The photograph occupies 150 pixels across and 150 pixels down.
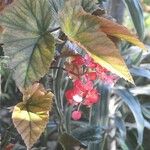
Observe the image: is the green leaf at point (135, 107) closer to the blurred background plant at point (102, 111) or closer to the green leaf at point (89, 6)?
the blurred background plant at point (102, 111)

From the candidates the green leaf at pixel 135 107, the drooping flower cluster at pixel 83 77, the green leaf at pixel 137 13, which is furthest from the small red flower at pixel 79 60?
the green leaf at pixel 135 107

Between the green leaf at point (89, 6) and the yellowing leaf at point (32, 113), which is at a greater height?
the green leaf at point (89, 6)

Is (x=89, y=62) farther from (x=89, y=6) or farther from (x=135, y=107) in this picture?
(x=135, y=107)

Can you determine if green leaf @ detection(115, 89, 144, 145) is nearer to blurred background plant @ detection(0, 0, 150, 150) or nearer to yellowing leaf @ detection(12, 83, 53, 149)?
blurred background plant @ detection(0, 0, 150, 150)

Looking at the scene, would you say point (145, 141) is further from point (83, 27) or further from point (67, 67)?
point (83, 27)

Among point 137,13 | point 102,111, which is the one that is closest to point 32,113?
point 137,13

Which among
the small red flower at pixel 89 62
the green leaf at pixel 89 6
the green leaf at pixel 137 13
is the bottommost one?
the small red flower at pixel 89 62

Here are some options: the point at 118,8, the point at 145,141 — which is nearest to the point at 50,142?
the point at 118,8
